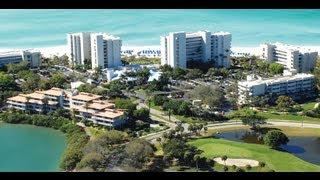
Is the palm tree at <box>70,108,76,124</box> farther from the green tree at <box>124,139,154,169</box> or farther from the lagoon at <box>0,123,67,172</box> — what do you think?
the green tree at <box>124,139,154,169</box>

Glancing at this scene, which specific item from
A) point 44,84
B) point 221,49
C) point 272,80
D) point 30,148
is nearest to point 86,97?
point 44,84

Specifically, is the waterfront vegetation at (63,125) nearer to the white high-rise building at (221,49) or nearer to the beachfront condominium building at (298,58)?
the white high-rise building at (221,49)

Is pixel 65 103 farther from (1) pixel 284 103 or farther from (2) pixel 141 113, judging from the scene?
(1) pixel 284 103

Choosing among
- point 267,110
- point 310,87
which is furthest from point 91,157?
point 310,87

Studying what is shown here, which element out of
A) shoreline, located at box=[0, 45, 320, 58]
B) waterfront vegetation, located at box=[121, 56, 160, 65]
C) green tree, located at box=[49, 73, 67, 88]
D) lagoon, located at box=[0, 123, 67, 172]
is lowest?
lagoon, located at box=[0, 123, 67, 172]

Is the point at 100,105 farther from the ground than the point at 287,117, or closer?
farther from the ground

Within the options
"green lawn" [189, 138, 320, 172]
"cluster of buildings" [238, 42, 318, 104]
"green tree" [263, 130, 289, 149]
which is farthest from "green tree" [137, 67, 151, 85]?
"green tree" [263, 130, 289, 149]
